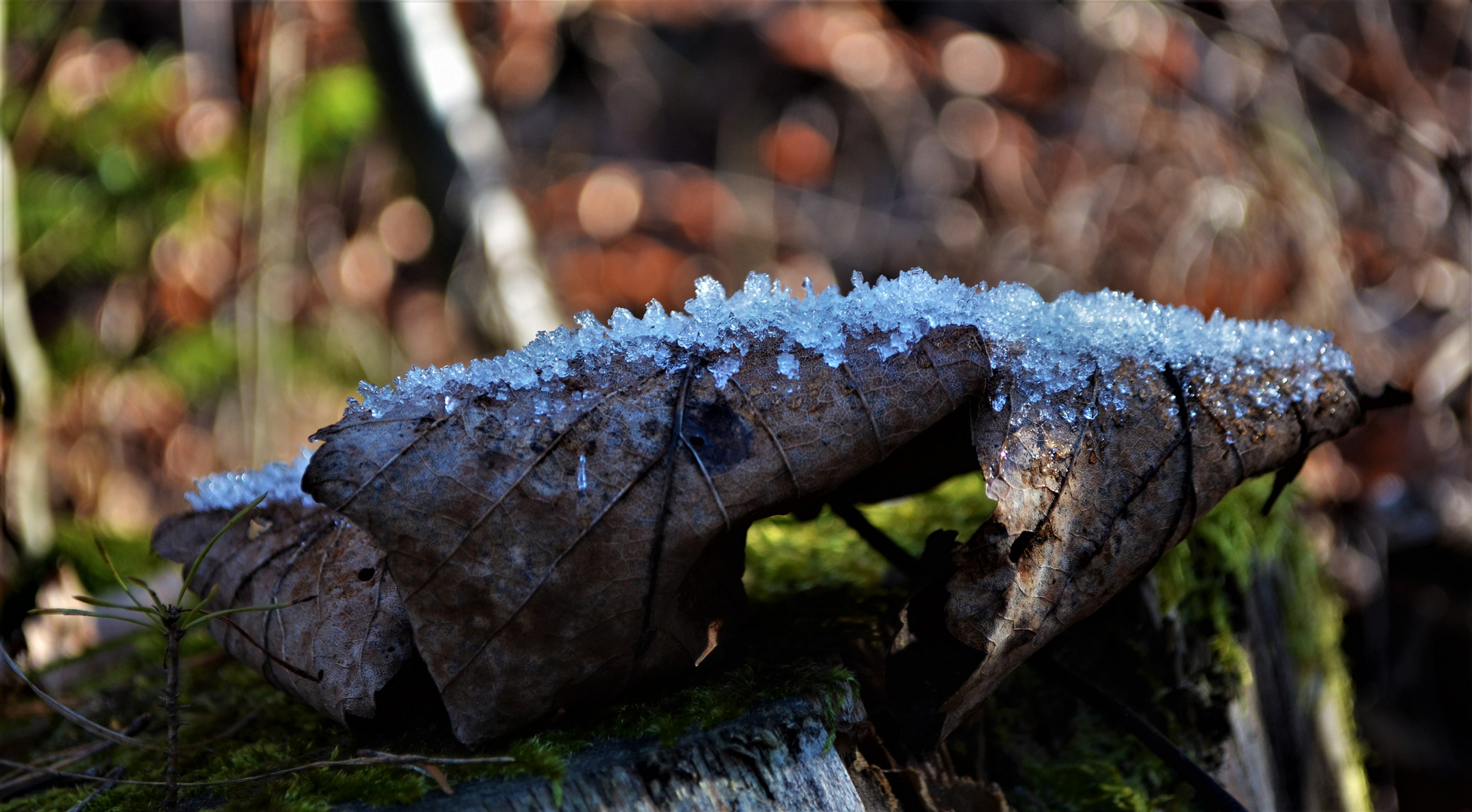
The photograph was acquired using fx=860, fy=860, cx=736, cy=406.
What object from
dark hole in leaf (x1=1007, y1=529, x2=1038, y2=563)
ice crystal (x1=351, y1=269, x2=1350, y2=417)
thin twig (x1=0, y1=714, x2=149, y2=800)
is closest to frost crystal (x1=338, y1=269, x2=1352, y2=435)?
ice crystal (x1=351, y1=269, x2=1350, y2=417)

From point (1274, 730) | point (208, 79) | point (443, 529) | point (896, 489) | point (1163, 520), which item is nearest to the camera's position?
point (443, 529)

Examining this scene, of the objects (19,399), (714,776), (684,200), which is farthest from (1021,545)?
(684,200)

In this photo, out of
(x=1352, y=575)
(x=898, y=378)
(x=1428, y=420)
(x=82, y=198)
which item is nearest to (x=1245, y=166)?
(x=1428, y=420)

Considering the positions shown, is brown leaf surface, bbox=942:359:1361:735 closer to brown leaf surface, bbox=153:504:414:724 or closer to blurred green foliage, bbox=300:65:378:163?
brown leaf surface, bbox=153:504:414:724

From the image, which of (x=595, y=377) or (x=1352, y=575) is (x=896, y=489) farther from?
(x=1352, y=575)

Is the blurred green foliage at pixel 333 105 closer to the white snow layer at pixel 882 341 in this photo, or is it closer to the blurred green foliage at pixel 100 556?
the blurred green foliage at pixel 100 556

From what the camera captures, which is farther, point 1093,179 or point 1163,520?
point 1093,179

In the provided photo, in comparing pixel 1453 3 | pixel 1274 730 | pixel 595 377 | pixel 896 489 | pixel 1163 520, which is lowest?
pixel 1274 730
